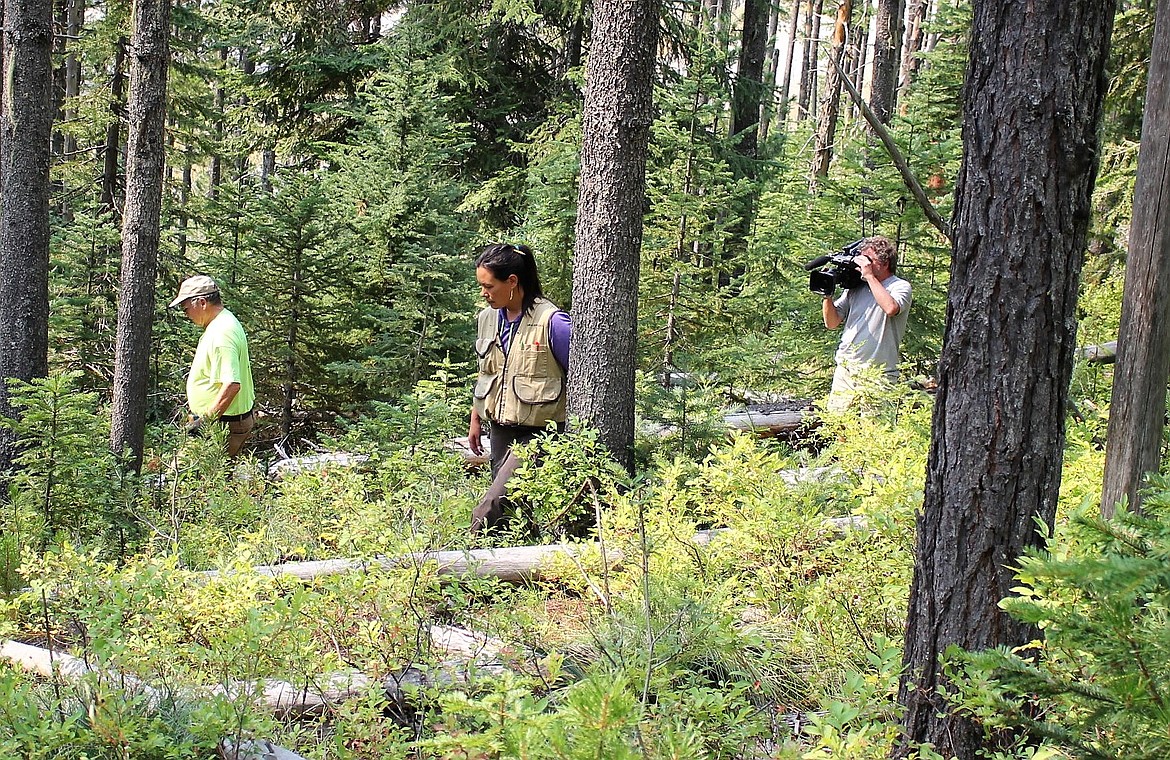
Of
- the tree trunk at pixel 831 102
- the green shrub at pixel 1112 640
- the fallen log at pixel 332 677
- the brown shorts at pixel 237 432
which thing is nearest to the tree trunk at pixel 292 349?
the brown shorts at pixel 237 432

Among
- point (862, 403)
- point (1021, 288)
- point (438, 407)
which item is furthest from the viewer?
point (438, 407)

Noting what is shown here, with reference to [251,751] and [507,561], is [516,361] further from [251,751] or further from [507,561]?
[251,751]

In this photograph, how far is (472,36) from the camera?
1308 cm

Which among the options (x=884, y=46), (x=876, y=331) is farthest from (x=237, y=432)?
(x=884, y=46)

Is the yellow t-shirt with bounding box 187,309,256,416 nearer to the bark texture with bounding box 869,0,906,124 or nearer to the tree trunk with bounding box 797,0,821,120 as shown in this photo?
the bark texture with bounding box 869,0,906,124

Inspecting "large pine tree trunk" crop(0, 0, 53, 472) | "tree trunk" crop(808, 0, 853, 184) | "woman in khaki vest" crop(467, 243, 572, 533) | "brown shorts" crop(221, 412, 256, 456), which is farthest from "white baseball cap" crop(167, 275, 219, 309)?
"tree trunk" crop(808, 0, 853, 184)

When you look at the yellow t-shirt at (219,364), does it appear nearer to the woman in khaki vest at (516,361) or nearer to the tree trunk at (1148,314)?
the woman in khaki vest at (516,361)

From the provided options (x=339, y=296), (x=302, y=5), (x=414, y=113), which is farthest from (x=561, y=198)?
(x=302, y=5)

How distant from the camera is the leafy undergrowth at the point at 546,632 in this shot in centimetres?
280

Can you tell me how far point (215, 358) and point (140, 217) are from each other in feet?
5.13

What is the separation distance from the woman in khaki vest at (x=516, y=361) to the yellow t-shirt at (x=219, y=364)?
2416 millimetres

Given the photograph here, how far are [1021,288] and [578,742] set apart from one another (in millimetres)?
1801

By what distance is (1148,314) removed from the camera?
324cm

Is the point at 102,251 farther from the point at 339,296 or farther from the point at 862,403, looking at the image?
the point at 862,403
